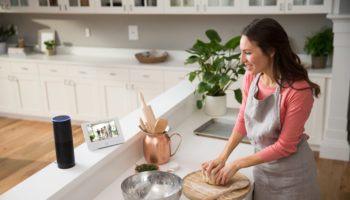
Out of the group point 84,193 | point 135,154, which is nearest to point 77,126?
point 135,154

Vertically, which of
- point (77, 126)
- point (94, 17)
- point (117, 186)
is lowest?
point (77, 126)

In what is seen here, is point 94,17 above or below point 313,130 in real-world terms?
above

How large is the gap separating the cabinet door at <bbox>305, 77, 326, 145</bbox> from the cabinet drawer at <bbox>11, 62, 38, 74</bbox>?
311cm

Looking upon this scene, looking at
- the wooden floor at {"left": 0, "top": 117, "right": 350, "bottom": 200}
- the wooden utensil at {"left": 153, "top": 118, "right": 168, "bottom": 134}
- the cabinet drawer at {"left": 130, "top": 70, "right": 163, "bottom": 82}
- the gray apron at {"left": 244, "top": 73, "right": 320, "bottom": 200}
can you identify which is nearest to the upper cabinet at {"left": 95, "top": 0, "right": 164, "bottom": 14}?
the cabinet drawer at {"left": 130, "top": 70, "right": 163, "bottom": 82}

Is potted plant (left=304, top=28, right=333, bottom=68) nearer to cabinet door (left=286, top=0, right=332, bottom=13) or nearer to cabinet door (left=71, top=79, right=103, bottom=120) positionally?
cabinet door (left=286, top=0, right=332, bottom=13)

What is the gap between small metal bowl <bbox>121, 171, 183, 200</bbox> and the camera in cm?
137

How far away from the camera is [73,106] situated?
449 centimetres

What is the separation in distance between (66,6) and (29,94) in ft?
3.83

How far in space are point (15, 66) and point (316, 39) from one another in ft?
11.2

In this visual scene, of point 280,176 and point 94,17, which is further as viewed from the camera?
point 94,17

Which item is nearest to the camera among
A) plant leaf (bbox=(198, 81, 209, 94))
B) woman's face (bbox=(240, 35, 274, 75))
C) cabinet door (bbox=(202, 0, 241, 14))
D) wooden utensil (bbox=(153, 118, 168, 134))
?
woman's face (bbox=(240, 35, 274, 75))

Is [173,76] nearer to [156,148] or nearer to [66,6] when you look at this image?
[66,6]

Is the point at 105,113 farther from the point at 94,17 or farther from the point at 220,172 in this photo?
the point at 220,172

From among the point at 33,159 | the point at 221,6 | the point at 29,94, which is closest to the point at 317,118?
the point at 221,6
